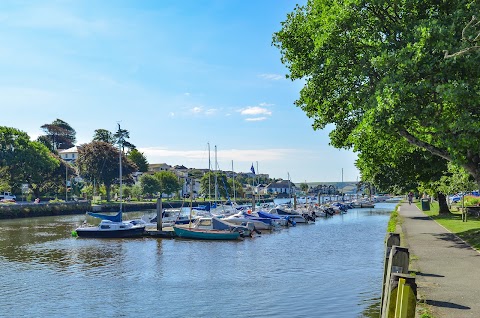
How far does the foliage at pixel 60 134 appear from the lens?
557ft

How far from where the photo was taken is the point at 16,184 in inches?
4038

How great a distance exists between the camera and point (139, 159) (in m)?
158

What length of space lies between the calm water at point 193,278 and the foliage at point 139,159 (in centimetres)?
11622

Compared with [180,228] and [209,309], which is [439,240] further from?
[180,228]

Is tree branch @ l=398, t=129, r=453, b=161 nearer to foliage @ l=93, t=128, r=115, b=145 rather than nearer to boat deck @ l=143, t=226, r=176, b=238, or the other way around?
boat deck @ l=143, t=226, r=176, b=238

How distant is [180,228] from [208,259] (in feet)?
41.0

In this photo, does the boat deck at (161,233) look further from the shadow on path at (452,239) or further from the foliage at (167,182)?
the foliage at (167,182)

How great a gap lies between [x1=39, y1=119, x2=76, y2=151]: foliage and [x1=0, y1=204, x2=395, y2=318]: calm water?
137394 millimetres

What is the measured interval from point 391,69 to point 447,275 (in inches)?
325

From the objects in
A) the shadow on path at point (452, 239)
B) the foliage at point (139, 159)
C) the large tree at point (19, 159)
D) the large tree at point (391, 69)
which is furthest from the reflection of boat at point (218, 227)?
the foliage at point (139, 159)

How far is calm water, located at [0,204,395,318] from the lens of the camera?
18.4 meters

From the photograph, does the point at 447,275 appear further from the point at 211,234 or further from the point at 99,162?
the point at 99,162

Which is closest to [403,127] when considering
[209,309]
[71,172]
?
[209,309]

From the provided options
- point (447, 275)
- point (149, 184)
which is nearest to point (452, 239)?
point (447, 275)
